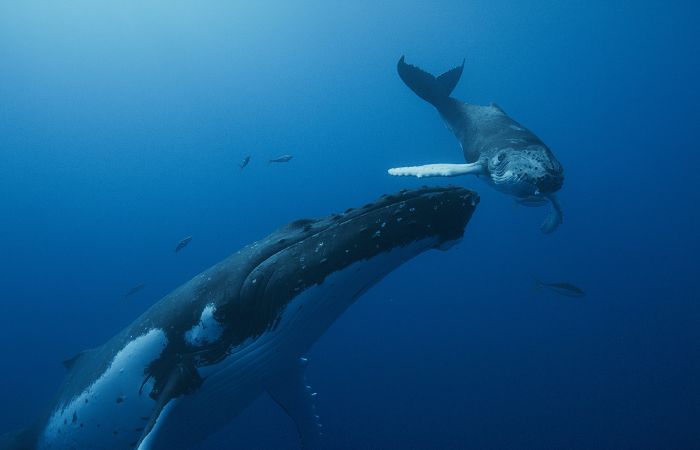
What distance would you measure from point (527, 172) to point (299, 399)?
4.89 metres

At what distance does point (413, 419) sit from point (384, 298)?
15291 millimetres

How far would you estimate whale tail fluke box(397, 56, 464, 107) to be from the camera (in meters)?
10.3

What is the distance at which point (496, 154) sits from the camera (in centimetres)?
741

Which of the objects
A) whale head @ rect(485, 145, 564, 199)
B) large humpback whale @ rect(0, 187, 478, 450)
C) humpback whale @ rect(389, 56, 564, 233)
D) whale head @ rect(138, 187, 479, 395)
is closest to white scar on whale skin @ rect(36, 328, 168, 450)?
large humpback whale @ rect(0, 187, 478, 450)

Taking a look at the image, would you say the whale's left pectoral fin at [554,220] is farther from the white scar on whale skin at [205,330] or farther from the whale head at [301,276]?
the white scar on whale skin at [205,330]

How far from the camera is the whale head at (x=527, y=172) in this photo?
21.8 ft

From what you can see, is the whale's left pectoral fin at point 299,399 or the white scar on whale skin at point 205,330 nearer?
the white scar on whale skin at point 205,330

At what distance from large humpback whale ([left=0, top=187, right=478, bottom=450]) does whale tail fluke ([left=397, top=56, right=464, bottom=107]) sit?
810 centimetres

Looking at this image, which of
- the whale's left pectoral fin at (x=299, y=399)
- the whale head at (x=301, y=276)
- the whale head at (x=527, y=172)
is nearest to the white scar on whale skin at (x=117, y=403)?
the whale head at (x=301, y=276)

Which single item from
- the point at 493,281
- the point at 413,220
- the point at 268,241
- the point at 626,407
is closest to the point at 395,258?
the point at 413,220

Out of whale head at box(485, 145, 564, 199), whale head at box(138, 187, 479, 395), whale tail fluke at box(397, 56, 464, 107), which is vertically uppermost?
whale tail fluke at box(397, 56, 464, 107)

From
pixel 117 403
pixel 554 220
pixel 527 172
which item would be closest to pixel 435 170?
pixel 527 172

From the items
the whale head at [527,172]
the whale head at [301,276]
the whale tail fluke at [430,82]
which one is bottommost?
the whale head at [301,276]

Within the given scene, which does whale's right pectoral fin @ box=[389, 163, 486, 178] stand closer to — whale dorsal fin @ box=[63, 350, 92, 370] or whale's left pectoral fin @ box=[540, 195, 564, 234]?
whale's left pectoral fin @ box=[540, 195, 564, 234]
